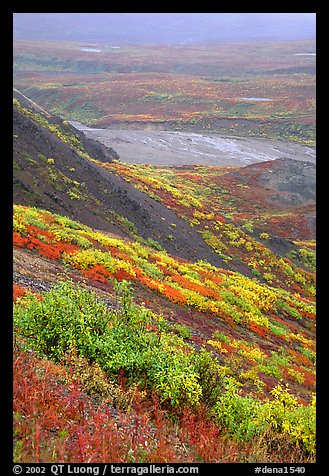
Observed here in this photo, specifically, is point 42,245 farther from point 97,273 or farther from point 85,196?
point 85,196

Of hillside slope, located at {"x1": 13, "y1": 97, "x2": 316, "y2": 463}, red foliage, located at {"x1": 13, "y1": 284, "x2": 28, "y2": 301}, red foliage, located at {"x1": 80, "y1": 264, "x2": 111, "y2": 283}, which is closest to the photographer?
hillside slope, located at {"x1": 13, "y1": 97, "x2": 316, "y2": 463}

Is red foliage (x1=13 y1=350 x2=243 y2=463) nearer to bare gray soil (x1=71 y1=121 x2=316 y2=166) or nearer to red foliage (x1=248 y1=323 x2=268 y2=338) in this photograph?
red foliage (x1=248 y1=323 x2=268 y2=338)

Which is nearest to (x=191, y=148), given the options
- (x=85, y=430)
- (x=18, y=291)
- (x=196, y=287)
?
(x=196, y=287)

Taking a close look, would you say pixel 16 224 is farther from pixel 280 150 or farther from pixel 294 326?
pixel 280 150

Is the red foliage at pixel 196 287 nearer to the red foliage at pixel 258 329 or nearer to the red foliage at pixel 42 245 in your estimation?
the red foliage at pixel 258 329

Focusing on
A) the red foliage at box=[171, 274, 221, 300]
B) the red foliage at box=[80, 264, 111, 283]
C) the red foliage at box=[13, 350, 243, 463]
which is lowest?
the red foliage at box=[171, 274, 221, 300]

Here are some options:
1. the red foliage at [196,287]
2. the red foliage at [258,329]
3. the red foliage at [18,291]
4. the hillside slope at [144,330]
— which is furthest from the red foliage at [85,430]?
the red foliage at [196,287]

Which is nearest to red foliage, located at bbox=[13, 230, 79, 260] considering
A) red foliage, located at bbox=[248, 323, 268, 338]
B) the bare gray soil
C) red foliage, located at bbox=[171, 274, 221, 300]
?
red foliage, located at bbox=[171, 274, 221, 300]
